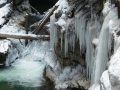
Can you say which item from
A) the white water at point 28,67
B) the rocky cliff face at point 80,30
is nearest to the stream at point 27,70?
the white water at point 28,67

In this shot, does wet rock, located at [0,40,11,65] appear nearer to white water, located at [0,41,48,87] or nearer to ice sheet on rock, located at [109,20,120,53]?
white water, located at [0,41,48,87]

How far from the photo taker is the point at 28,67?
12594 millimetres

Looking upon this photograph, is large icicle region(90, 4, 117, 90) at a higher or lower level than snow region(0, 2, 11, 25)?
lower

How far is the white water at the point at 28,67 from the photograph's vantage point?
11.4 metres

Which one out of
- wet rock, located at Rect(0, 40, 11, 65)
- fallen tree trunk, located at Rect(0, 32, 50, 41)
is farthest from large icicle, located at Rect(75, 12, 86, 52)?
wet rock, located at Rect(0, 40, 11, 65)

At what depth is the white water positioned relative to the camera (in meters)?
11.4

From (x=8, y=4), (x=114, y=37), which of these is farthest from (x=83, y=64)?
(x=8, y=4)

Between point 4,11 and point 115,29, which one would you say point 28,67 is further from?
point 115,29

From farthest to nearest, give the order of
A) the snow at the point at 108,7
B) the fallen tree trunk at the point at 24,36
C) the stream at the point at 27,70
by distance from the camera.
A: the fallen tree trunk at the point at 24,36 < the stream at the point at 27,70 < the snow at the point at 108,7

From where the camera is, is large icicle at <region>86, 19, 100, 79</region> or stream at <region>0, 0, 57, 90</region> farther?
stream at <region>0, 0, 57, 90</region>

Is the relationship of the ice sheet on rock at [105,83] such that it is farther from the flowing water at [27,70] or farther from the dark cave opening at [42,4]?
the dark cave opening at [42,4]

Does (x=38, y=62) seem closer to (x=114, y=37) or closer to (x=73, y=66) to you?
(x=73, y=66)

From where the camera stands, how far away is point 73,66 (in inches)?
428

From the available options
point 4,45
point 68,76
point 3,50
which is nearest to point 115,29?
point 68,76
